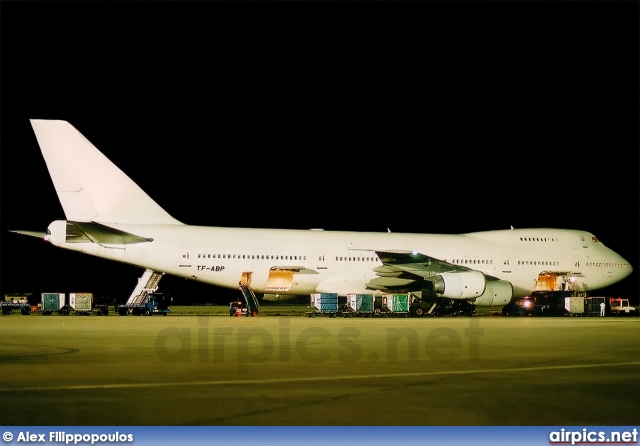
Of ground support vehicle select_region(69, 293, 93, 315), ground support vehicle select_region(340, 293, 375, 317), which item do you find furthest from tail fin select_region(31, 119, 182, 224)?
ground support vehicle select_region(340, 293, 375, 317)

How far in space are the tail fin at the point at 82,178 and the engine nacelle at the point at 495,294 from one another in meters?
15.3

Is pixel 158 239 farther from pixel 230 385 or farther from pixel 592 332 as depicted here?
pixel 230 385

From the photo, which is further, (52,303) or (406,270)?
(406,270)

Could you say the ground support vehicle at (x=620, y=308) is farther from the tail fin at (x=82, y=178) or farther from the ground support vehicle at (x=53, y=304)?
the ground support vehicle at (x=53, y=304)

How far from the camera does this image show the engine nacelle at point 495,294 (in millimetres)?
37094

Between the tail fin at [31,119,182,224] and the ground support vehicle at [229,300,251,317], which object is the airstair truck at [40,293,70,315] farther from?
the ground support vehicle at [229,300,251,317]

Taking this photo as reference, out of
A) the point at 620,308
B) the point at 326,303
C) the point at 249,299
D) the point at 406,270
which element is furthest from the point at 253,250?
the point at 620,308

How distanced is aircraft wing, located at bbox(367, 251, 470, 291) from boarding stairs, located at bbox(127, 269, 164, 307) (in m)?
9.54

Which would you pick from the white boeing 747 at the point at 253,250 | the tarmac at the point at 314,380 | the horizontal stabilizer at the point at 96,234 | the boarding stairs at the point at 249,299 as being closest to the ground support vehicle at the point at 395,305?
the white boeing 747 at the point at 253,250

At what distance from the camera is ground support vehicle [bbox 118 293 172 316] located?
37.3m

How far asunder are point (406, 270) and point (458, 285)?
9.59 feet

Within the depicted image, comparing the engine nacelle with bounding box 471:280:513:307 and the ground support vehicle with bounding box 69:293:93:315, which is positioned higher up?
the engine nacelle with bounding box 471:280:513:307

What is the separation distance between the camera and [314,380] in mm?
12094

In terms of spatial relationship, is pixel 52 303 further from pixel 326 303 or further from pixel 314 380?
pixel 314 380
